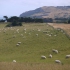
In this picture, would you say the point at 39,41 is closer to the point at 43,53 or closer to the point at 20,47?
the point at 20,47

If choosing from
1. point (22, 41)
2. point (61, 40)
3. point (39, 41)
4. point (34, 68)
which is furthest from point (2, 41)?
point (34, 68)

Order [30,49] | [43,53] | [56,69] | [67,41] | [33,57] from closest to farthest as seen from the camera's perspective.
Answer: [56,69] < [33,57] < [43,53] < [30,49] < [67,41]

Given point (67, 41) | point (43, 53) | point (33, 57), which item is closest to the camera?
point (33, 57)

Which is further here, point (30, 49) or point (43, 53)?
point (30, 49)

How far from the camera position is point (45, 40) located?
35.1 metres

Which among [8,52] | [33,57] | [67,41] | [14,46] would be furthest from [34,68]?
[67,41]

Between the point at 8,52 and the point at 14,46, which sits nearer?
the point at 8,52

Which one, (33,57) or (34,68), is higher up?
(34,68)

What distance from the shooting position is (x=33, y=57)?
84.5 ft

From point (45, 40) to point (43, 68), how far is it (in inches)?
776

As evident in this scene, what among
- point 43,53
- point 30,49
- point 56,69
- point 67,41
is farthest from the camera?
point 67,41

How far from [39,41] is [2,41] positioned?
19.8ft

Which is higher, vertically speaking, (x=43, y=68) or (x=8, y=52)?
(x=43, y=68)

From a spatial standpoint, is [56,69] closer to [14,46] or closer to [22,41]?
[14,46]
